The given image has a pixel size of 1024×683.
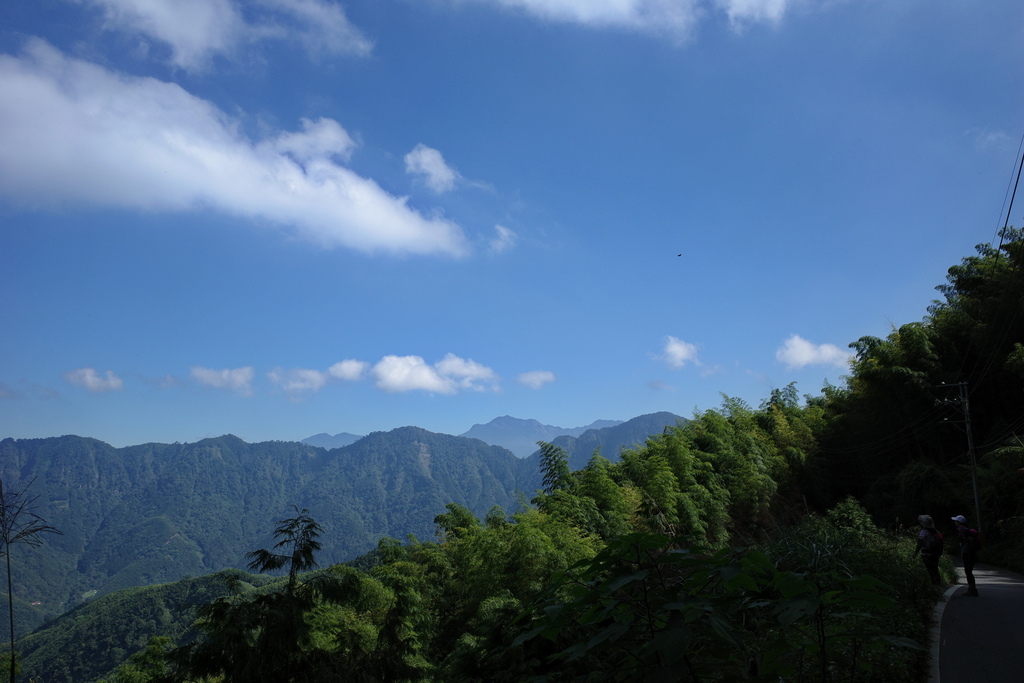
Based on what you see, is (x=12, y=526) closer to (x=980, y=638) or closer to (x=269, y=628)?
(x=269, y=628)

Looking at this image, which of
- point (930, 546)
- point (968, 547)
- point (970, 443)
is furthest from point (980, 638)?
point (970, 443)

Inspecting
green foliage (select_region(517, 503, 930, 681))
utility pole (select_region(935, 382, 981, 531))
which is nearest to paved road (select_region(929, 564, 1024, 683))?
green foliage (select_region(517, 503, 930, 681))

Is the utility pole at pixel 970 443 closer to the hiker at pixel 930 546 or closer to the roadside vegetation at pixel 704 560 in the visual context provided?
the roadside vegetation at pixel 704 560

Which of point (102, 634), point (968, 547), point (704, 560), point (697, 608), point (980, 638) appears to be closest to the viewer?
point (697, 608)

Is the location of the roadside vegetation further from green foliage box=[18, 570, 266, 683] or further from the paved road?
green foliage box=[18, 570, 266, 683]

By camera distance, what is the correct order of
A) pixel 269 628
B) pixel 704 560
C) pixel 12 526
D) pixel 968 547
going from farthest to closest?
pixel 968 547
pixel 12 526
pixel 269 628
pixel 704 560

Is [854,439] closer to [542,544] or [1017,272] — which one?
[1017,272]

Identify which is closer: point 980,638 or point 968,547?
point 980,638

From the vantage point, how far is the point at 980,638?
5.12 meters

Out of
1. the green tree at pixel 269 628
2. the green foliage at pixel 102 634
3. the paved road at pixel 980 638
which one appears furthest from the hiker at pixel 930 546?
the green foliage at pixel 102 634

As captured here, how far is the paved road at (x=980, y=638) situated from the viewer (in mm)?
4219

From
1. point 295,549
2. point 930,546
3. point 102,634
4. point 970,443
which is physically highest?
point 970,443

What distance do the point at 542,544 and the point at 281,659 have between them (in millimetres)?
3613

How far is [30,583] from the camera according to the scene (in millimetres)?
166375
